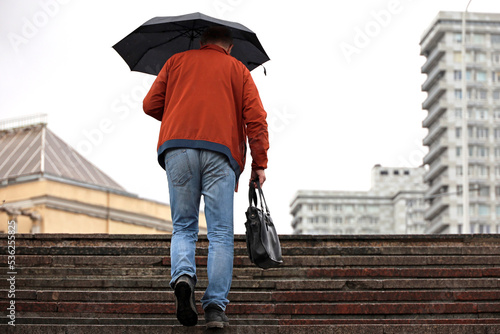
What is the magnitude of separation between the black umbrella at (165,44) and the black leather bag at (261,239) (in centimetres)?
158

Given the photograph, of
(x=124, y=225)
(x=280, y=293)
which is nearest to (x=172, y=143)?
(x=280, y=293)

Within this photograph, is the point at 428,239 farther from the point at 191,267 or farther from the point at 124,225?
the point at 124,225

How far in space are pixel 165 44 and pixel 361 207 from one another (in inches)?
6267

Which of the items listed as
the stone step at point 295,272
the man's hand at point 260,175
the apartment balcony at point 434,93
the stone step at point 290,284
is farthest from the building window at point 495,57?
the man's hand at point 260,175

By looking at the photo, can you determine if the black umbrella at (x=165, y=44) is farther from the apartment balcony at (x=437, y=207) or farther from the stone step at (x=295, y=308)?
the apartment balcony at (x=437, y=207)

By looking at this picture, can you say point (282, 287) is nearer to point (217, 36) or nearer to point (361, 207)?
point (217, 36)

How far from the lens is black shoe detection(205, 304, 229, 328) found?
567 cm

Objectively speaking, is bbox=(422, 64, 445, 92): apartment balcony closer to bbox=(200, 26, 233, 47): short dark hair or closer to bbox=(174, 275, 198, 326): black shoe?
bbox=(200, 26, 233, 47): short dark hair

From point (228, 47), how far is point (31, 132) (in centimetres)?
4267

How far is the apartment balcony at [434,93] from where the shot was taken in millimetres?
106812

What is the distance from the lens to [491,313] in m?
6.88

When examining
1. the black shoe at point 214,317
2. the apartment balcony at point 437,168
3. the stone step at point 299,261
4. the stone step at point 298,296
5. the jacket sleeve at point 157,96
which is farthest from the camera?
the apartment balcony at point 437,168

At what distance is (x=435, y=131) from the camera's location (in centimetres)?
10638

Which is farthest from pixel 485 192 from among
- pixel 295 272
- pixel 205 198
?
pixel 205 198
